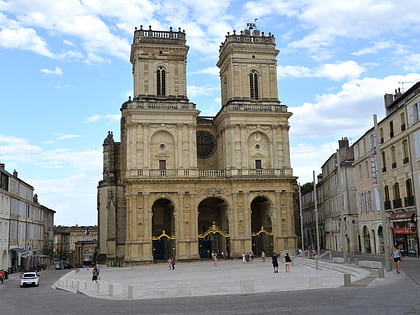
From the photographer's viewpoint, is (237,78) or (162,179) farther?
(237,78)

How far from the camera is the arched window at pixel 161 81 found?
5650cm

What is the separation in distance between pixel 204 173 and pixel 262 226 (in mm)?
9888

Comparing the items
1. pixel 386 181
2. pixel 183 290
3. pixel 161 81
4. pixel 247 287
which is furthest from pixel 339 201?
pixel 183 290

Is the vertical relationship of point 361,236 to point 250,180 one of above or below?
below

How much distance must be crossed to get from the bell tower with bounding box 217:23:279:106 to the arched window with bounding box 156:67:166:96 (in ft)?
25.2

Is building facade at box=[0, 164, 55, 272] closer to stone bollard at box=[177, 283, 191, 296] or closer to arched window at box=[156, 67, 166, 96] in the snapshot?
arched window at box=[156, 67, 166, 96]

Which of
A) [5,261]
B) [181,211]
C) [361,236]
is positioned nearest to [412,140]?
[361,236]

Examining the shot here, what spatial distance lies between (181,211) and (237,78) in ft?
55.7

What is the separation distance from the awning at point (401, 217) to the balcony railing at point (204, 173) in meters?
17.2

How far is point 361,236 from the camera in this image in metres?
48.1

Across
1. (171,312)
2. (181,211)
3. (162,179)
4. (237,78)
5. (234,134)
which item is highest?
(237,78)

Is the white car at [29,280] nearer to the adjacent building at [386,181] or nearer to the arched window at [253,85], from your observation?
the adjacent building at [386,181]

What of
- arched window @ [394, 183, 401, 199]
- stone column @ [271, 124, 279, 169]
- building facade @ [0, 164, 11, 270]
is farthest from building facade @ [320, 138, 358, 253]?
building facade @ [0, 164, 11, 270]

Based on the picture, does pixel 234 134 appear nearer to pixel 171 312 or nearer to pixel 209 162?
pixel 209 162
